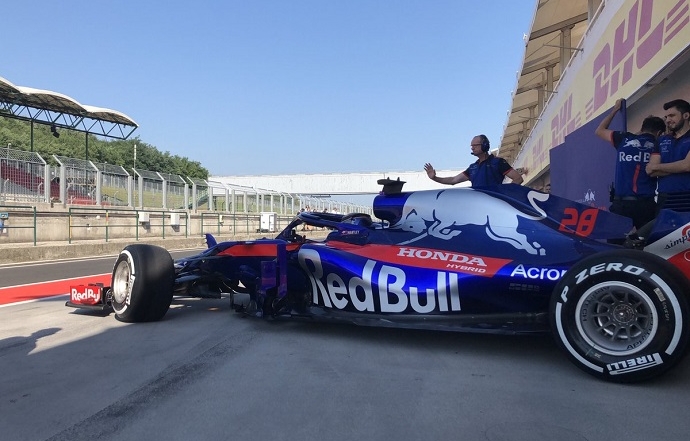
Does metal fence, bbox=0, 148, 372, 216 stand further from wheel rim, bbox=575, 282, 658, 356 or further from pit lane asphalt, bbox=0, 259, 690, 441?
wheel rim, bbox=575, 282, 658, 356

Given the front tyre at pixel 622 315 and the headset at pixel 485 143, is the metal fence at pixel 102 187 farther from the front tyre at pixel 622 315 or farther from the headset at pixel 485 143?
the front tyre at pixel 622 315

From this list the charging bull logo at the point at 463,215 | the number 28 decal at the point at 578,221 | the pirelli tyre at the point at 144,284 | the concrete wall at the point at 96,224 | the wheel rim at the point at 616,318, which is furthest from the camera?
the concrete wall at the point at 96,224

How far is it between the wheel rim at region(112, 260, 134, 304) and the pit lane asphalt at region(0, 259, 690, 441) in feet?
1.69

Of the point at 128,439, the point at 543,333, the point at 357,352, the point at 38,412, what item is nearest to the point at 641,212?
the point at 543,333

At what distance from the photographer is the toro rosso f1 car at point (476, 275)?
9.64 feet

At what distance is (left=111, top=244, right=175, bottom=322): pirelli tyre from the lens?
4711 millimetres

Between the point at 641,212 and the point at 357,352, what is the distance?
8.47ft

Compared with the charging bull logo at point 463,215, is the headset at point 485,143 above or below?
above

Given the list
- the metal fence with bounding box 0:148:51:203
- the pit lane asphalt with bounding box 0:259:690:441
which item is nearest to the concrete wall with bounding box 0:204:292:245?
the metal fence with bounding box 0:148:51:203

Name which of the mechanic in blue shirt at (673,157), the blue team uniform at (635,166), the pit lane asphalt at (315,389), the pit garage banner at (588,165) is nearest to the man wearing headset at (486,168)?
the blue team uniform at (635,166)

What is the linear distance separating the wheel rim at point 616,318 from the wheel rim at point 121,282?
4.08 metres

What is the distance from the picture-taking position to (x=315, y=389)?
3.03 meters

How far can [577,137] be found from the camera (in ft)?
26.3

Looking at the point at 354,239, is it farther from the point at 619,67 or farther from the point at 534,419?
the point at 619,67
